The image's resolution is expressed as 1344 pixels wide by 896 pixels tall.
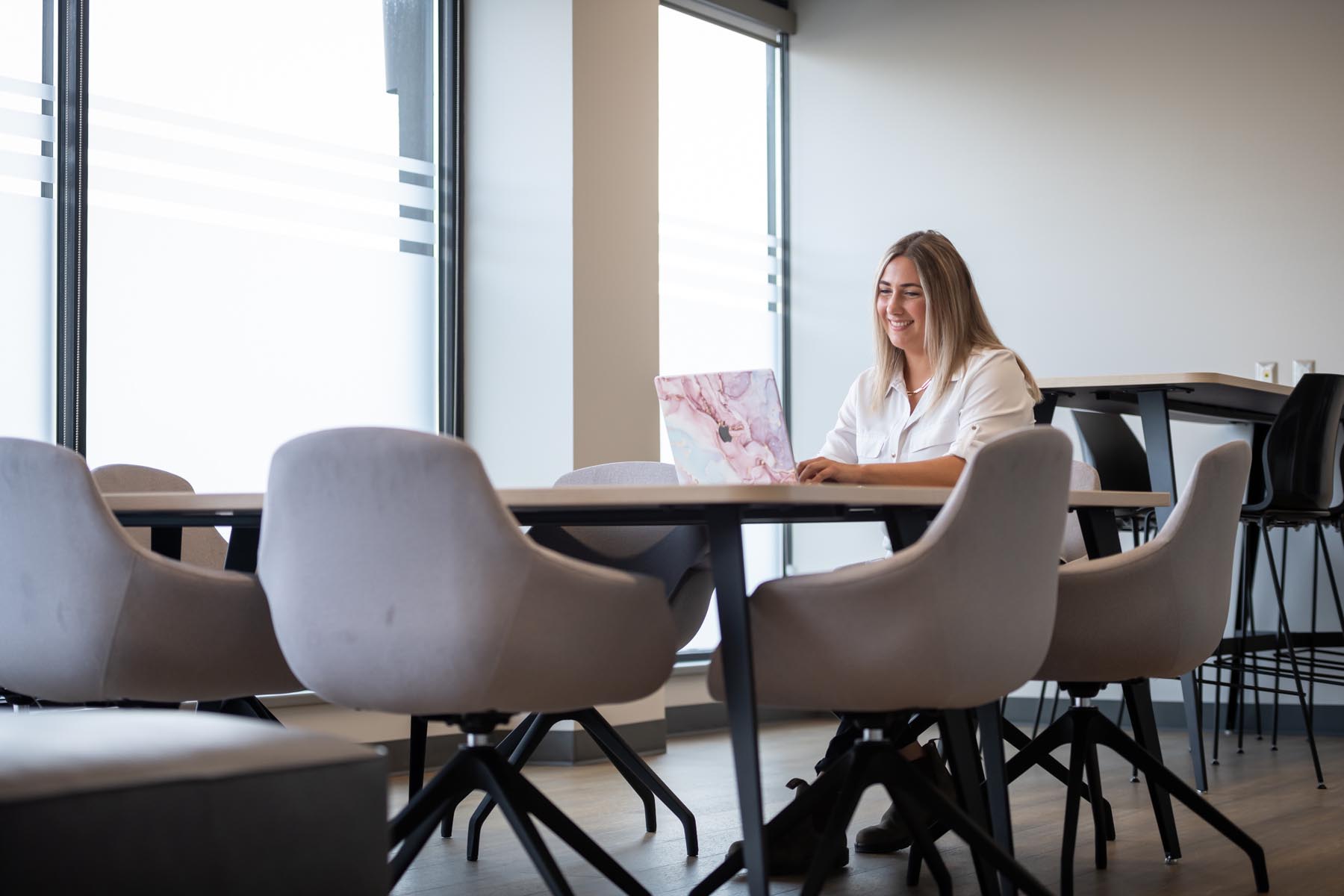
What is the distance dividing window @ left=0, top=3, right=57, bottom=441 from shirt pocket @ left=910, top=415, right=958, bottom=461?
225 cm

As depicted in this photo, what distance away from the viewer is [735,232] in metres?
6.03

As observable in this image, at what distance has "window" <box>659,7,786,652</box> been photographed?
18.8ft

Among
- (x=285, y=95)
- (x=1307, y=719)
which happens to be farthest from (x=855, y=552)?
(x=285, y=95)

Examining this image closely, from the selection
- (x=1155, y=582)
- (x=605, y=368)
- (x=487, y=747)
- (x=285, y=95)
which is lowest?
(x=487, y=747)

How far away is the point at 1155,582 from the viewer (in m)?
2.50

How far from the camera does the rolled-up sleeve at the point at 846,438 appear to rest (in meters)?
3.41

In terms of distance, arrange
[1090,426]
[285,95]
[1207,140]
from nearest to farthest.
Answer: [285,95] < [1090,426] < [1207,140]

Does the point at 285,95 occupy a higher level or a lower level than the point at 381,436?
higher

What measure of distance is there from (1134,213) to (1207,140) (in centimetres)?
36

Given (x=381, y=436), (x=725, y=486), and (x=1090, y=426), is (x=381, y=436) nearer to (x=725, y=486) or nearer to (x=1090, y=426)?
(x=725, y=486)

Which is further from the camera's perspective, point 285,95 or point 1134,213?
point 1134,213

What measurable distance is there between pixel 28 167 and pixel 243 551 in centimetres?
156

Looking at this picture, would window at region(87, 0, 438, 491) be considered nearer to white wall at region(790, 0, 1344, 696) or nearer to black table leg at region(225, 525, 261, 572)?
black table leg at region(225, 525, 261, 572)

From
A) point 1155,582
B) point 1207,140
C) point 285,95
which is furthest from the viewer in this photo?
point 1207,140
